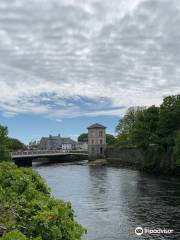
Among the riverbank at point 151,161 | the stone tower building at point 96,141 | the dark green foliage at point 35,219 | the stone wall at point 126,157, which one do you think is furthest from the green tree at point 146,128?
the dark green foliage at point 35,219

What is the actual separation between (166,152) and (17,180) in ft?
263

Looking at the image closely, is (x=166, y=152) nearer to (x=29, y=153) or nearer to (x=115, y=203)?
(x=115, y=203)

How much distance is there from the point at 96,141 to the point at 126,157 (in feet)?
129

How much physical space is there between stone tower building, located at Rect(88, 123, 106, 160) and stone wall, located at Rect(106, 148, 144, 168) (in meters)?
5.92

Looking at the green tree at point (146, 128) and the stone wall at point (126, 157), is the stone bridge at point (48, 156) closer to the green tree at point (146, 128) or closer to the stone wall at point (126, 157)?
the stone wall at point (126, 157)

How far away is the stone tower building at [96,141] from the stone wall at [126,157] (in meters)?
5.92

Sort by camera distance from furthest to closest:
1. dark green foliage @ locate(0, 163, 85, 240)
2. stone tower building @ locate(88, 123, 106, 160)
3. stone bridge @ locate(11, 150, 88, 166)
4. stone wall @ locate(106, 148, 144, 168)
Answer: stone tower building @ locate(88, 123, 106, 160) < stone bridge @ locate(11, 150, 88, 166) < stone wall @ locate(106, 148, 144, 168) < dark green foliage @ locate(0, 163, 85, 240)

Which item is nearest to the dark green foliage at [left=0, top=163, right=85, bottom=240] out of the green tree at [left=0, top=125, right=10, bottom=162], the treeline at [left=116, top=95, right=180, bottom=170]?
the green tree at [left=0, top=125, right=10, bottom=162]

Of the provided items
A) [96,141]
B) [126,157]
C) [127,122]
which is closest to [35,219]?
[126,157]

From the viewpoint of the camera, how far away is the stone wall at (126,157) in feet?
415

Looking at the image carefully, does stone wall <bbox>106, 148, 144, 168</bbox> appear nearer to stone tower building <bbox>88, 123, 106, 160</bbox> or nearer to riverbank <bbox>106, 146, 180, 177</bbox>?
riverbank <bbox>106, 146, 180, 177</bbox>

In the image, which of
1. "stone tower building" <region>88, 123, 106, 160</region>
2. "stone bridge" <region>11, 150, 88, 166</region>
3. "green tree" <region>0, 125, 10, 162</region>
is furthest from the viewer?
"stone tower building" <region>88, 123, 106, 160</region>

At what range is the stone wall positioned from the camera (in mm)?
126387

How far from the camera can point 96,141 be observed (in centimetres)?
17975
